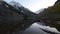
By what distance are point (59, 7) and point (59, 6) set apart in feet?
15.2

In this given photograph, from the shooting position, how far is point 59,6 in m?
194

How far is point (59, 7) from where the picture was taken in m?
189
